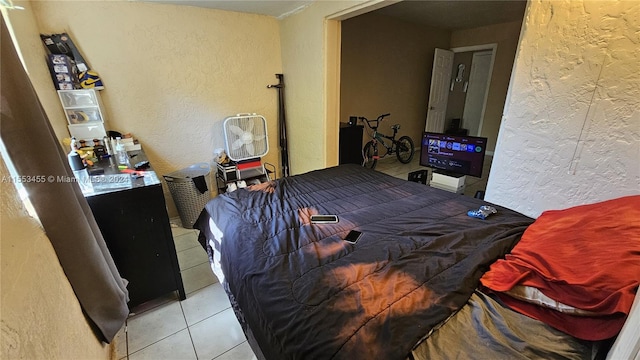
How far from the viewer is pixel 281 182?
1953 millimetres

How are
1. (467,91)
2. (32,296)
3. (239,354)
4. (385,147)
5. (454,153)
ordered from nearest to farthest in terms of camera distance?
(32,296), (239,354), (454,153), (385,147), (467,91)

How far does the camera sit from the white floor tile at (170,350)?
137 cm

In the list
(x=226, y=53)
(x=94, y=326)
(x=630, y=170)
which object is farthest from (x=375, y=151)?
(x=94, y=326)

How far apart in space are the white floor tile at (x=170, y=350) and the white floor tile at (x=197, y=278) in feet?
1.20

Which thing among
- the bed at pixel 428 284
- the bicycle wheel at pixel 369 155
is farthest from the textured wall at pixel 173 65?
the bed at pixel 428 284

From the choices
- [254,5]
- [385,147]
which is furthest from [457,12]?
[254,5]

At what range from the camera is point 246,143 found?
283cm

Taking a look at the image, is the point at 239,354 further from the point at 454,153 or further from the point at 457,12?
the point at 457,12

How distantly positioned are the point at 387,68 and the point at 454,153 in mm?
2493

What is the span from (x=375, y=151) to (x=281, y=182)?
2718 millimetres

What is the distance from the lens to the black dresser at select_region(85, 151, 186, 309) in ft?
4.50

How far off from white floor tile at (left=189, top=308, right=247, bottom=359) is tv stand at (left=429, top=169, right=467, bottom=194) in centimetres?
209

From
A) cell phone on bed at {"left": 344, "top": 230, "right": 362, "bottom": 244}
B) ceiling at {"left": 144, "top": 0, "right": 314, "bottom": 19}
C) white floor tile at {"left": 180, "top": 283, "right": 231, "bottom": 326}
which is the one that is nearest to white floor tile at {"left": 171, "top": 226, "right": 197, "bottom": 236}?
white floor tile at {"left": 180, "top": 283, "right": 231, "bottom": 326}

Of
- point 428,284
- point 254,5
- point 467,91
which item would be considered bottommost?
point 428,284
